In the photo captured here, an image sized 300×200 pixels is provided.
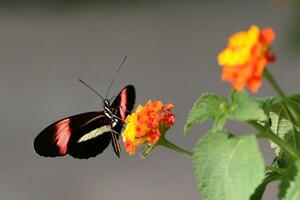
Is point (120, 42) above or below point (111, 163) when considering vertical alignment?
above

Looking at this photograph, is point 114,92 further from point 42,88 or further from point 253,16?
point 253,16

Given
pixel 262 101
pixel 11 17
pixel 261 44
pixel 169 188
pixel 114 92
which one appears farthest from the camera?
pixel 11 17

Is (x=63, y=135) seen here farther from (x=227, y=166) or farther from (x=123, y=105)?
(x=227, y=166)

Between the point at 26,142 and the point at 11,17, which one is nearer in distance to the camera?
the point at 26,142

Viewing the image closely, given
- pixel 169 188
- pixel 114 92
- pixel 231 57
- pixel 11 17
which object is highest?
pixel 231 57

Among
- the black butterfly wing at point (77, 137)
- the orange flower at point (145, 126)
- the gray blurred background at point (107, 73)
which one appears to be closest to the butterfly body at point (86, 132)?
the black butterfly wing at point (77, 137)

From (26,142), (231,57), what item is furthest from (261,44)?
(26,142)

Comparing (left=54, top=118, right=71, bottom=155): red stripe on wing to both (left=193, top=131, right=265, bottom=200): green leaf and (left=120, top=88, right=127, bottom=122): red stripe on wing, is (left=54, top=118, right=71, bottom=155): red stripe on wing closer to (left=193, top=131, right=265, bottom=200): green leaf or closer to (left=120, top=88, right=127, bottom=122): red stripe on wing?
(left=120, top=88, right=127, bottom=122): red stripe on wing

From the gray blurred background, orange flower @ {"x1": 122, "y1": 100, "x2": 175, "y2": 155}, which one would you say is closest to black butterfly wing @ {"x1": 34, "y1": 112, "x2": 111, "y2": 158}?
orange flower @ {"x1": 122, "y1": 100, "x2": 175, "y2": 155}

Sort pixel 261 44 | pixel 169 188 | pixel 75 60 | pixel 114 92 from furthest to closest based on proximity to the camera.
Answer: pixel 75 60 → pixel 114 92 → pixel 169 188 → pixel 261 44
